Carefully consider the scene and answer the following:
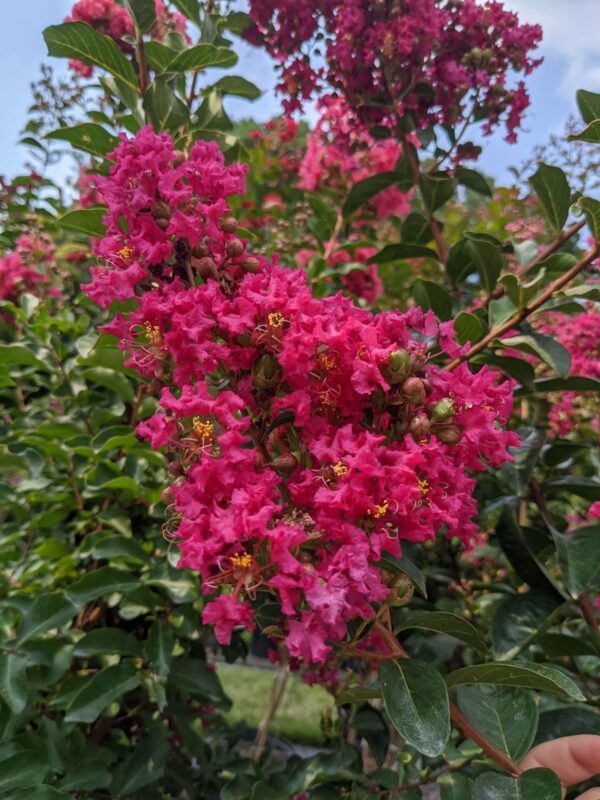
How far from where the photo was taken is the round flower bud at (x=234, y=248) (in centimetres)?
86

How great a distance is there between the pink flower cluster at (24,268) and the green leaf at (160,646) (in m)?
1.15

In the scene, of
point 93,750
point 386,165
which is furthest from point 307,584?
point 386,165

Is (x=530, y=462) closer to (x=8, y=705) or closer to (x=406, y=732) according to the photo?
(x=406, y=732)

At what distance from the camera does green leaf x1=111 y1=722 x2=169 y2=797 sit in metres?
1.18

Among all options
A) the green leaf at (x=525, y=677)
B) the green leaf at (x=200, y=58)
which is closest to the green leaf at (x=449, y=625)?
the green leaf at (x=525, y=677)

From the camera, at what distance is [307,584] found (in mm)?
668

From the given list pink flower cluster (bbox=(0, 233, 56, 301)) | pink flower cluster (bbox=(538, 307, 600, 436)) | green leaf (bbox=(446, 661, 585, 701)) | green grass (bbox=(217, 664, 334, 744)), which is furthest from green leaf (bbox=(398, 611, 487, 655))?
green grass (bbox=(217, 664, 334, 744))

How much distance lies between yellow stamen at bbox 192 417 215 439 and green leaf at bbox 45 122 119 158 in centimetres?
68

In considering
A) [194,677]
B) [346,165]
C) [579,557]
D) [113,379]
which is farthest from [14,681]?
[346,165]

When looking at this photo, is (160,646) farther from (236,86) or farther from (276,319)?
(236,86)

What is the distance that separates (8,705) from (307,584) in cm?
75

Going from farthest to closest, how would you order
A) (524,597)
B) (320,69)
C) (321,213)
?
(321,213), (320,69), (524,597)

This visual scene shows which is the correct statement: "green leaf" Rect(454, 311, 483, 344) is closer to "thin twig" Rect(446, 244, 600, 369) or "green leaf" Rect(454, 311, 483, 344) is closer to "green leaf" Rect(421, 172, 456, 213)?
"thin twig" Rect(446, 244, 600, 369)

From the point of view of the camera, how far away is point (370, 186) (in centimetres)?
156
